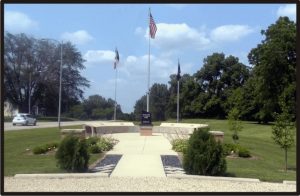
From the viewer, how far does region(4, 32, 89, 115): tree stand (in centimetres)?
3938

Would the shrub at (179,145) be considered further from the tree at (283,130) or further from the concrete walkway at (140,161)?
the tree at (283,130)

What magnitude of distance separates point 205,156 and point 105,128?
20.0 meters

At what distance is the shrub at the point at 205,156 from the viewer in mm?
12453

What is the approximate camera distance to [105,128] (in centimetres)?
3194

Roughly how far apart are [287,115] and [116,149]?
295 inches

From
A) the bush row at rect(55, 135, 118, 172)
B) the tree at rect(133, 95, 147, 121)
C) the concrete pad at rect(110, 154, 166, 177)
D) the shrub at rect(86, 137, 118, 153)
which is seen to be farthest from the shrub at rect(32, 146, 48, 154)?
the tree at rect(133, 95, 147, 121)

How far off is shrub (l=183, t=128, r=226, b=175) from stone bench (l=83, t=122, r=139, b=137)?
53.3 ft

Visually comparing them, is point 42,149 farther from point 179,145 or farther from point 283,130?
point 283,130

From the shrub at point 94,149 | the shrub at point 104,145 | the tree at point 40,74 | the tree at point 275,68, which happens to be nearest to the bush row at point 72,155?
the shrub at point 94,149

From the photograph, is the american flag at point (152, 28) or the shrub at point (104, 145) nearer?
the shrub at point (104, 145)

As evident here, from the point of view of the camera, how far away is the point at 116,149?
811 inches

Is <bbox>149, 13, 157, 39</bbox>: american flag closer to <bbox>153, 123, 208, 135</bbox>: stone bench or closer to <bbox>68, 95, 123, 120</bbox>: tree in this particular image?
<bbox>153, 123, 208, 135</bbox>: stone bench

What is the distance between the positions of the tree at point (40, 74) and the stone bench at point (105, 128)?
4.75 metres

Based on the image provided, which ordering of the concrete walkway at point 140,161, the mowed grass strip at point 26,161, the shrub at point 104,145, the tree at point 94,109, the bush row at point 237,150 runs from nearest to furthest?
the concrete walkway at point 140,161, the mowed grass strip at point 26,161, the bush row at point 237,150, the shrub at point 104,145, the tree at point 94,109
